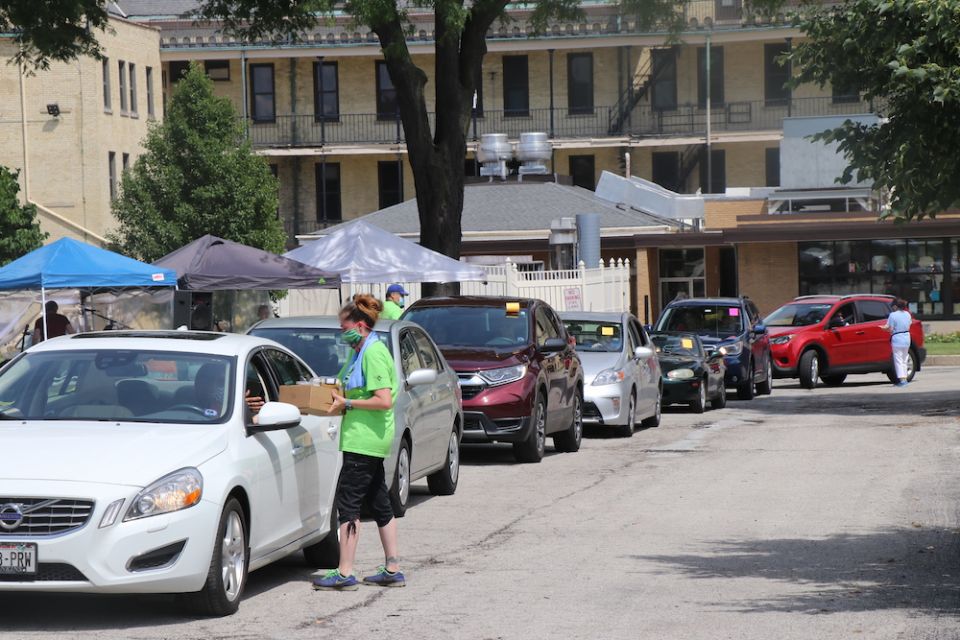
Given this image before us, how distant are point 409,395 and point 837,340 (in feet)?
66.1

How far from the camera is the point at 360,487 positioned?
378 inches

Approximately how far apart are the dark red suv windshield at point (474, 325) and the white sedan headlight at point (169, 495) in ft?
30.8

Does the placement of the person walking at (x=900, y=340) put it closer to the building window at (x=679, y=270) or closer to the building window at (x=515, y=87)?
the building window at (x=679, y=270)

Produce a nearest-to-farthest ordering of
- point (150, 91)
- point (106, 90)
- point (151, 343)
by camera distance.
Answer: point (151, 343) < point (106, 90) < point (150, 91)

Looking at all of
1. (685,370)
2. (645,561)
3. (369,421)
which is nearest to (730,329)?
(685,370)

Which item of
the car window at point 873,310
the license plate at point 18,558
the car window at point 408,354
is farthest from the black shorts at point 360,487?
the car window at point 873,310

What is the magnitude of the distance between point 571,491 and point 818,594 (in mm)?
5773

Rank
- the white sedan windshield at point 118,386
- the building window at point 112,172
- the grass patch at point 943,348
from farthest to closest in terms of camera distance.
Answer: the building window at point 112,172, the grass patch at point 943,348, the white sedan windshield at point 118,386

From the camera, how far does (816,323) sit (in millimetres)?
32219

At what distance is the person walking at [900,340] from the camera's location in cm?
3103

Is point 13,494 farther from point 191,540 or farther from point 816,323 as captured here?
point 816,323

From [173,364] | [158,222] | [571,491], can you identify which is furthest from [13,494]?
[158,222]

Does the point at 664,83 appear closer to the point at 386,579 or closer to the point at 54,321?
the point at 54,321

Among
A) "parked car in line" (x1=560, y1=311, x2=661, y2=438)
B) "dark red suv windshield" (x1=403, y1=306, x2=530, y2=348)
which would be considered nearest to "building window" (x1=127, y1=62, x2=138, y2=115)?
"parked car in line" (x1=560, y1=311, x2=661, y2=438)
